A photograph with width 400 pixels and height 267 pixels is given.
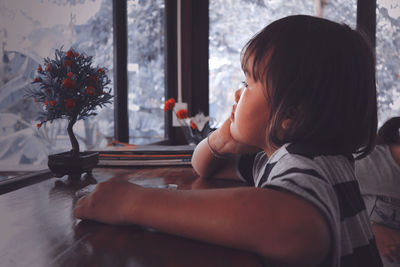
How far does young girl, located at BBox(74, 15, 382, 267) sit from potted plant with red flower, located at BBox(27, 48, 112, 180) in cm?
43

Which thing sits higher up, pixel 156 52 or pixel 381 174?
pixel 156 52

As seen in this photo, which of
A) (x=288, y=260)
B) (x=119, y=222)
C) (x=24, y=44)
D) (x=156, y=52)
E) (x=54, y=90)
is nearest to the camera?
(x=288, y=260)

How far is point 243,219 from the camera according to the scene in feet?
1.40

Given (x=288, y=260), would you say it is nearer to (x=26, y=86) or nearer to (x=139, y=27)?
(x=26, y=86)

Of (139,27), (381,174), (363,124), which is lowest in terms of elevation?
(381,174)

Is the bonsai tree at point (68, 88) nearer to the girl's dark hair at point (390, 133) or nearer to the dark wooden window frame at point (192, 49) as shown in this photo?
the girl's dark hair at point (390, 133)

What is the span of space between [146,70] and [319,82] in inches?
73.9

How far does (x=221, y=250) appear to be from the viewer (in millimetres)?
440

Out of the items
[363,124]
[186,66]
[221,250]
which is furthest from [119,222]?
[186,66]

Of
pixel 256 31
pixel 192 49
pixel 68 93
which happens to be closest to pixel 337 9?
pixel 256 31

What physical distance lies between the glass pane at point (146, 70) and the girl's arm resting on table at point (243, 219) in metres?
1.59

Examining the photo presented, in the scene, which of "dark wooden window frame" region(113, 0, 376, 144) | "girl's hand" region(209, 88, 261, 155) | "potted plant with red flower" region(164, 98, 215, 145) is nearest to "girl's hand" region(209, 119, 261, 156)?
"girl's hand" region(209, 88, 261, 155)

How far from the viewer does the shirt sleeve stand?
3.14 ft

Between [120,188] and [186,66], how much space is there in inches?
93.9
